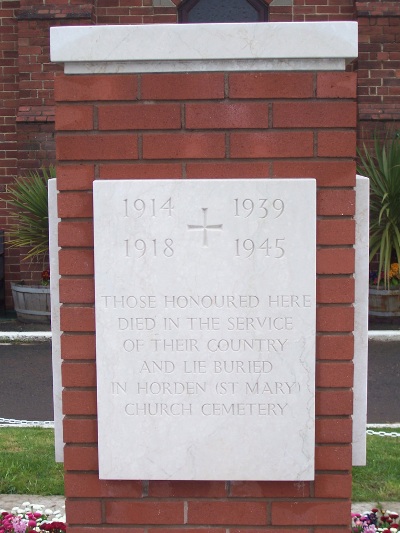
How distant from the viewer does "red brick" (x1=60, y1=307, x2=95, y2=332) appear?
2.77 m

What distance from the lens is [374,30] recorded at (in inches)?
378

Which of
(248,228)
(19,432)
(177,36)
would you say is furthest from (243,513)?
(19,432)

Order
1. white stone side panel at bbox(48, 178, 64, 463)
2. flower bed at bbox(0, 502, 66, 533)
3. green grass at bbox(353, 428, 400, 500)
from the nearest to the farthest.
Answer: white stone side panel at bbox(48, 178, 64, 463) → flower bed at bbox(0, 502, 66, 533) → green grass at bbox(353, 428, 400, 500)

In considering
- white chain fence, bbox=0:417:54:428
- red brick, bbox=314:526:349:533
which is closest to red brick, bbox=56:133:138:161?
red brick, bbox=314:526:349:533

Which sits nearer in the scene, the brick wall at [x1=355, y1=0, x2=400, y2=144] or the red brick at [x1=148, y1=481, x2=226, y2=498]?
the red brick at [x1=148, y1=481, x2=226, y2=498]

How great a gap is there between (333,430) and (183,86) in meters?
1.31

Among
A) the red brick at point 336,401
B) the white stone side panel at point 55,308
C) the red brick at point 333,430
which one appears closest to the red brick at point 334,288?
the red brick at point 336,401

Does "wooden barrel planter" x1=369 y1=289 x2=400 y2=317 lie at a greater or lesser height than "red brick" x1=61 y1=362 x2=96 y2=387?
lesser

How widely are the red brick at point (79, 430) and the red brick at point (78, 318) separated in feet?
1.08

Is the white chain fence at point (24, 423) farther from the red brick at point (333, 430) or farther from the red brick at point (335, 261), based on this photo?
the red brick at point (335, 261)

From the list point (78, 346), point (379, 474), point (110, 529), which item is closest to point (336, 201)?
point (78, 346)

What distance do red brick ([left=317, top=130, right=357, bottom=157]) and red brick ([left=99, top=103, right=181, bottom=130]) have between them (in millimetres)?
492

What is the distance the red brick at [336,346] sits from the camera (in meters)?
2.76

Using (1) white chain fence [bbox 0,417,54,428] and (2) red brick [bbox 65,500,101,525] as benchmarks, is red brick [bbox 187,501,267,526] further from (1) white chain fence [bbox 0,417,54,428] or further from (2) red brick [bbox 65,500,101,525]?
(1) white chain fence [bbox 0,417,54,428]
